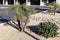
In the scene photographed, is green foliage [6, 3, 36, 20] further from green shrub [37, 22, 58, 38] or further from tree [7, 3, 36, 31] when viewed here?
green shrub [37, 22, 58, 38]

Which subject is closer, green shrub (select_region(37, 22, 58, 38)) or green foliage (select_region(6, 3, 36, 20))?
green shrub (select_region(37, 22, 58, 38))

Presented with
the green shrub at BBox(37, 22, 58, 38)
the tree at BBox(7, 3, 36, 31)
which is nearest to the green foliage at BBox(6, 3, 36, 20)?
the tree at BBox(7, 3, 36, 31)

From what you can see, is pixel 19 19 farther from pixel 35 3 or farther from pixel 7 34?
pixel 35 3

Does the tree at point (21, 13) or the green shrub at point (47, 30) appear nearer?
the green shrub at point (47, 30)

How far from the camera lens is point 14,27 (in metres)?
18.2

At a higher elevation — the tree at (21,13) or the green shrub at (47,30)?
the tree at (21,13)

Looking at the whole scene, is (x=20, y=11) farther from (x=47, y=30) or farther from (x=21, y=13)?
(x=47, y=30)

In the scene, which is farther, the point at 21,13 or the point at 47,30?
the point at 21,13

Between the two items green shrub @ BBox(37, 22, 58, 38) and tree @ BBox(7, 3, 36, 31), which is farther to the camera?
tree @ BBox(7, 3, 36, 31)

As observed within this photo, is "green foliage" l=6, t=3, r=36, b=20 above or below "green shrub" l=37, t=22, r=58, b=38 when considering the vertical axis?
above

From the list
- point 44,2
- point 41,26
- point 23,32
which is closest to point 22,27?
point 23,32

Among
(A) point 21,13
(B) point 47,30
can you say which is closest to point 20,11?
(A) point 21,13

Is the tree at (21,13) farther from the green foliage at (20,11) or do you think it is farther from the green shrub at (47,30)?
the green shrub at (47,30)

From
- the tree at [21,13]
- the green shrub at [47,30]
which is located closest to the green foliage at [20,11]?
the tree at [21,13]
